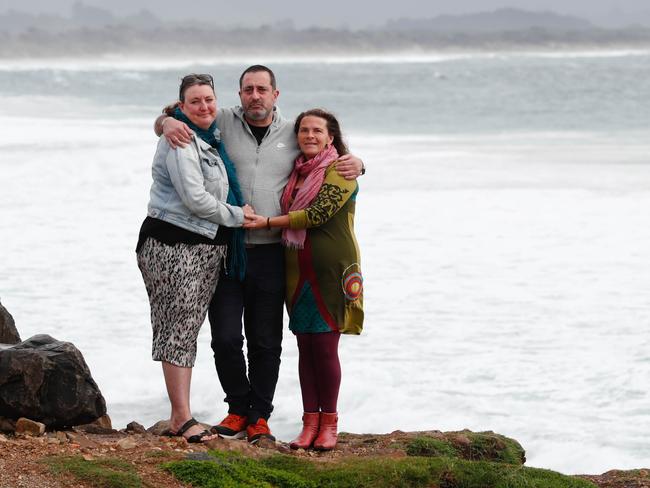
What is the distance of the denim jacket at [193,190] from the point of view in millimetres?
5344

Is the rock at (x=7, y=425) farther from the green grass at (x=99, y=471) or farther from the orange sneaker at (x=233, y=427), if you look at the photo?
the orange sneaker at (x=233, y=427)

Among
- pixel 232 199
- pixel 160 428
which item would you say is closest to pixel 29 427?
pixel 160 428

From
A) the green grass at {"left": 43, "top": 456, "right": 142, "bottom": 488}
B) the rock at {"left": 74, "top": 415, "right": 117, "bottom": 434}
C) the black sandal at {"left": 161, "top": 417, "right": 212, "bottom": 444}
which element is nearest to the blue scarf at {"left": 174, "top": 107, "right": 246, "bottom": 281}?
the black sandal at {"left": 161, "top": 417, "right": 212, "bottom": 444}

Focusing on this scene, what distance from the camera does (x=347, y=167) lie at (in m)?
5.59

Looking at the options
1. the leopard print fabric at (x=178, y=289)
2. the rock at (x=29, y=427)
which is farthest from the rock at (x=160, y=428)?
the rock at (x=29, y=427)

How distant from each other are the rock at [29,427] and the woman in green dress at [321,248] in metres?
1.32

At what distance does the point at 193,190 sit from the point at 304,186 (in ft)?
1.85

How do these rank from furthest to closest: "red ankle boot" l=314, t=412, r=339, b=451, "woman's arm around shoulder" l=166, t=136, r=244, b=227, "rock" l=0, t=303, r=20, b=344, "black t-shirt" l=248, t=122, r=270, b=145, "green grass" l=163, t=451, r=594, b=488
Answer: "rock" l=0, t=303, r=20, b=344 < "red ankle boot" l=314, t=412, r=339, b=451 < "black t-shirt" l=248, t=122, r=270, b=145 < "woman's arm around shoulder" l=166, t=136, r=244, b=227 < "green grass" l=163, t=451, r=594, b=488

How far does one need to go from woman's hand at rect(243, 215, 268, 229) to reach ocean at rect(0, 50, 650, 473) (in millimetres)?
2235

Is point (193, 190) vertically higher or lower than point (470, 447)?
higher

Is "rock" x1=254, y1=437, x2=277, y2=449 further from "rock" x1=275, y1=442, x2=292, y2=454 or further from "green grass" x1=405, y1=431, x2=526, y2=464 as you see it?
"green grass" x1=405, y1=431, x2=526, y2=464

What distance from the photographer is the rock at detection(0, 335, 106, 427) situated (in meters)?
5.73

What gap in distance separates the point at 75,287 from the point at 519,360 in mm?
4572

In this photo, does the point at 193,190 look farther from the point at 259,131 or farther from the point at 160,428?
the point at 160,428
